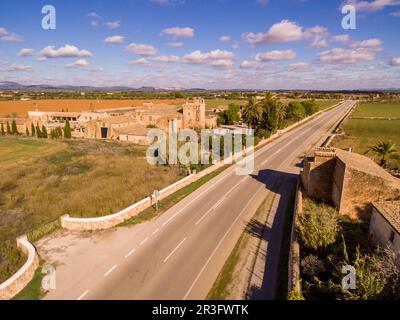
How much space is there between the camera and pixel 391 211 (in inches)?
534

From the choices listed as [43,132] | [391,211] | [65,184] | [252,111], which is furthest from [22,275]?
[43,132]

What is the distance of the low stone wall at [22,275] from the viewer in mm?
11031

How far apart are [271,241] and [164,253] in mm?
5902

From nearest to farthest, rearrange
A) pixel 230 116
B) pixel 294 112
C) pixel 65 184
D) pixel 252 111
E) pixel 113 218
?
1. pixel 113 218
2. pixel 65 184
3. pixel 252 111
4. pixel 230 116
5. pixel 294 112

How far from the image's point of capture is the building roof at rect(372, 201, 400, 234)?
1229cm

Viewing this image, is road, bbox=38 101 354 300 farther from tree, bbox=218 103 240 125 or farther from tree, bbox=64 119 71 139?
tree, bbox=218 103 240 125

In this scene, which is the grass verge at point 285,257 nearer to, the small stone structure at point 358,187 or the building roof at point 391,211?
the small stone structure at point 358,187

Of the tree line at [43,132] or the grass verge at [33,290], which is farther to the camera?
the tree line at [43,132]

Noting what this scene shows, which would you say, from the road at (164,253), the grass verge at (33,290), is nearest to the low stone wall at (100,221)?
the road at (164,253)

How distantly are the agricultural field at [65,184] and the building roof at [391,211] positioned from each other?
1540cm

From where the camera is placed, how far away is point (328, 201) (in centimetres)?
1986

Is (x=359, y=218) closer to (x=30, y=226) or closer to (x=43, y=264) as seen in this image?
(x=43, y=264)

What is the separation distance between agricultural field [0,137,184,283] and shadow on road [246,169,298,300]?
909 cm

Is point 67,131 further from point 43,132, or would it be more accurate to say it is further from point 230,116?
point 230,116
